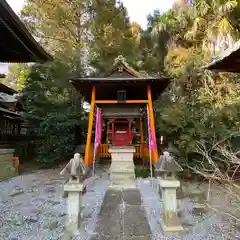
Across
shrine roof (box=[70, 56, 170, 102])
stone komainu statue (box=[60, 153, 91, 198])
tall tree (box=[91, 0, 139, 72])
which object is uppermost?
tall tree (box=[91, 0, 139, 72])

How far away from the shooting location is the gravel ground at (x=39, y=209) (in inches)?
188

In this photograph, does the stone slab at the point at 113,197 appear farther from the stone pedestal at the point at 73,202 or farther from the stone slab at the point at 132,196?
the stone pedestal at the point at 73,202

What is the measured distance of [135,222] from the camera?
521 centimetres

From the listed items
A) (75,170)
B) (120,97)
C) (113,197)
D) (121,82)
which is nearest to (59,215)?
(75,170)

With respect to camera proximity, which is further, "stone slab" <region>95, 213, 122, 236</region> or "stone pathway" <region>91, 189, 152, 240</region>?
"stone slab" <region>95, 213, 122, 236</region>

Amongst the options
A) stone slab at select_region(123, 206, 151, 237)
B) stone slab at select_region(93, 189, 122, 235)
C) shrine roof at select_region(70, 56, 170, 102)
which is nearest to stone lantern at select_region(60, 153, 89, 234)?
stone slab at select_region(93, 189, 122, 235)

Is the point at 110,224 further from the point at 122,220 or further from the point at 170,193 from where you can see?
the point at 170,193

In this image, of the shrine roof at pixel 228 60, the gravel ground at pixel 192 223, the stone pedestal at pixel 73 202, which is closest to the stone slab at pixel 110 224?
the stone pedestal at pixel 73 202

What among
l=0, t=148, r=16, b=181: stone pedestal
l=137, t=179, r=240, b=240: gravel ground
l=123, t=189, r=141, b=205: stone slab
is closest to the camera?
l=137, t=179, r=240, b=240: gravel ground

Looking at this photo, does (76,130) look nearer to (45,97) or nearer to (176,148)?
(45,97)

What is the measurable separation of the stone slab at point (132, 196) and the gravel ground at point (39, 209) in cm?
72

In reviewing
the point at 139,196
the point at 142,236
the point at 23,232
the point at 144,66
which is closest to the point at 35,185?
the point at 139,196

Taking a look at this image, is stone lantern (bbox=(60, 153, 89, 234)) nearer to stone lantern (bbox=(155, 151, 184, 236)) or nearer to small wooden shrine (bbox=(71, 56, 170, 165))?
stone lantern (bbox=(155, 151, 184, 236))

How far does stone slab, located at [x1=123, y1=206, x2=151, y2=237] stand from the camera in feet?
15.4
